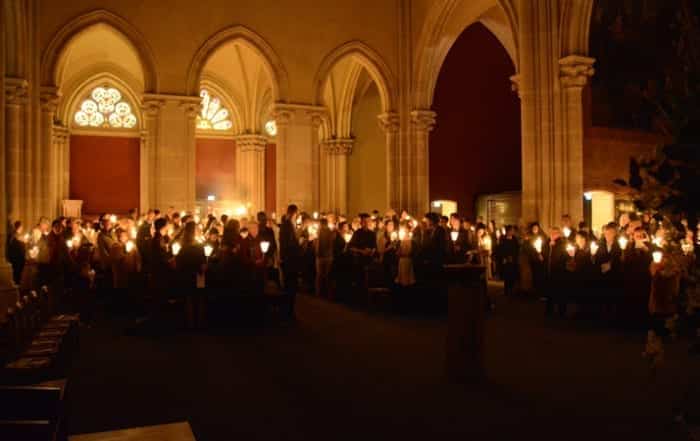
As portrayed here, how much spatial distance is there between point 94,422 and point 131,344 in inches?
130

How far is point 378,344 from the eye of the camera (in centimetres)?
808

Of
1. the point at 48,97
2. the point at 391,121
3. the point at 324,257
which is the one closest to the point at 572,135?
the point at 324,257

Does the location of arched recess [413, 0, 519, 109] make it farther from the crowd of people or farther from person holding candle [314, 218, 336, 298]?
person holding candle [314, 218, 336, 298]

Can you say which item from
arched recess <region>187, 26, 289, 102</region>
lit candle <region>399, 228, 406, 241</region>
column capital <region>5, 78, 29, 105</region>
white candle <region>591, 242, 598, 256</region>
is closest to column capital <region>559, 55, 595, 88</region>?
white candle <region>591, 242, 598, 256</region>

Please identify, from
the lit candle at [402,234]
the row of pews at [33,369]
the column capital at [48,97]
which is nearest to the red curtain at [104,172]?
the column capital at [48,97]

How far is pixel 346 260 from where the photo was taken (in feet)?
41.0

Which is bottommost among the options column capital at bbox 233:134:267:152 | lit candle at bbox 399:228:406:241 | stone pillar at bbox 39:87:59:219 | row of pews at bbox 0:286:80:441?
row of pews at bbox 0:286:80:441

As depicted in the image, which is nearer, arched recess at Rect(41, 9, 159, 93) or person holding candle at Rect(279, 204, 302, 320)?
person holding candle at Rect(279, 204, 302, 320)

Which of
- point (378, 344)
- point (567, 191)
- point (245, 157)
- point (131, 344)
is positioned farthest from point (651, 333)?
point (245, 157)

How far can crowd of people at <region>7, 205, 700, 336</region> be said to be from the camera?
9.24 metres

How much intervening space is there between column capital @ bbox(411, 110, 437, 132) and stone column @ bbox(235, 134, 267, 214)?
368 inches

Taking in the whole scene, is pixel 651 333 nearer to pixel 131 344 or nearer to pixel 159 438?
pixel 159 438

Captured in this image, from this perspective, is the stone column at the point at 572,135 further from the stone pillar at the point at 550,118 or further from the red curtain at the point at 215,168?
the red curtain at the point at 215,168

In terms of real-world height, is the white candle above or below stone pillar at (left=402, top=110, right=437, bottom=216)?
below
